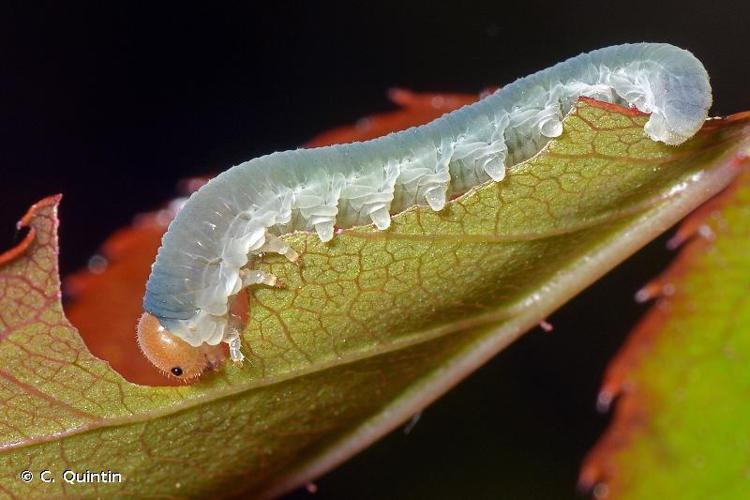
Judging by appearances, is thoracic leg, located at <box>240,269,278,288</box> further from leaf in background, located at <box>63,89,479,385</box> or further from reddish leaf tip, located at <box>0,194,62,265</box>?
leaf in background, located at <box>63,89,479,385</box>

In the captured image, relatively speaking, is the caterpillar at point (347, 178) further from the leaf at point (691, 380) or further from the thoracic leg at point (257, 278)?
the leaf at point (691, 380)

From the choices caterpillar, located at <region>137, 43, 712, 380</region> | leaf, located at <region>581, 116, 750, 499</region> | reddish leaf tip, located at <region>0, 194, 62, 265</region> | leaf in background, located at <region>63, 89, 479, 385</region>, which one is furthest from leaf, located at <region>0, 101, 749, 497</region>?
leaf in background, located at <region>63, 89, 479, 385</region>

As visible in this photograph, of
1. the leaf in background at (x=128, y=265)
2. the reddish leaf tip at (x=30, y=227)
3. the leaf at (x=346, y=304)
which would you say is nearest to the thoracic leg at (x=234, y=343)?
the leaf at (x=346, y=304)

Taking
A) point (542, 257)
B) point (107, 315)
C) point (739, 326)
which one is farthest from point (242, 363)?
point (739, 326)

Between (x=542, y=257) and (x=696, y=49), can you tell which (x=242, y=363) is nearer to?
(x=542, y=257)

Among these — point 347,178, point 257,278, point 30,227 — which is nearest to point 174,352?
point 257,278

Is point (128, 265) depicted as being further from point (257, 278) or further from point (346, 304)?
point (346, 304)
